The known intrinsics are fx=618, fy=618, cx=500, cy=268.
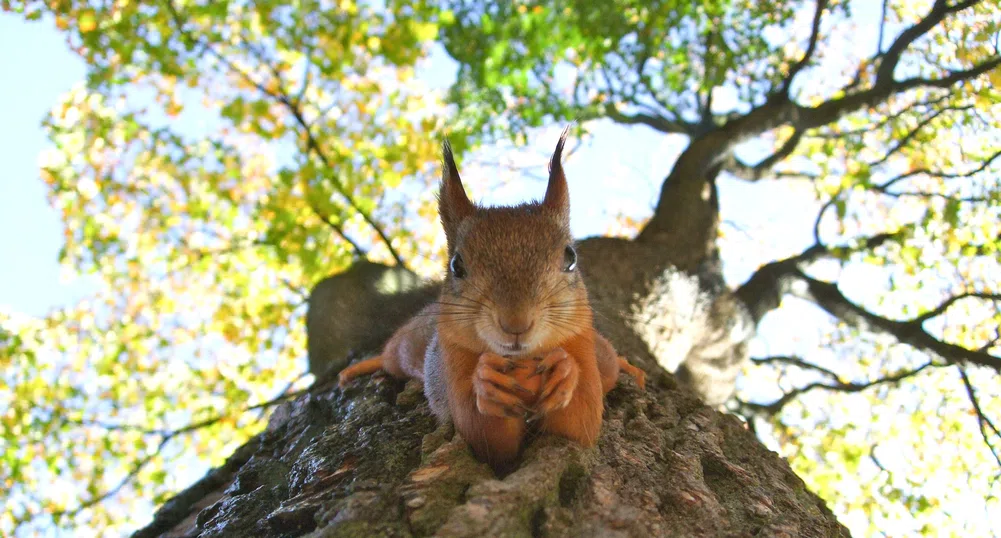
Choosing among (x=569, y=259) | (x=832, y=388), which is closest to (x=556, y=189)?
(x=569, y=259)

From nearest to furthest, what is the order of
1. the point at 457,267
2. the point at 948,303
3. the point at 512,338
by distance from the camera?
the point at 512,338 → the point at 457,267 → the point at 948,303

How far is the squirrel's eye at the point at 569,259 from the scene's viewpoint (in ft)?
6.63

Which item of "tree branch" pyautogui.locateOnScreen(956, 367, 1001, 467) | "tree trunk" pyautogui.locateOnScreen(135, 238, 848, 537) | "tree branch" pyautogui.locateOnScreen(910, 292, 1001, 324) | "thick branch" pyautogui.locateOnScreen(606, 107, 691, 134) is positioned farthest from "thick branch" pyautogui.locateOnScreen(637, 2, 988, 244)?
"tree trunk" pyautogui.locateOnScreen(135, 238, 848, 537)

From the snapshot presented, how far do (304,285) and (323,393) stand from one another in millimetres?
3015

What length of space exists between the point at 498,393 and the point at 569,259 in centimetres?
63

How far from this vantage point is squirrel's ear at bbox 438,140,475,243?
2225 mm

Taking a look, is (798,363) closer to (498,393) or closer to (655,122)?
(655,122)

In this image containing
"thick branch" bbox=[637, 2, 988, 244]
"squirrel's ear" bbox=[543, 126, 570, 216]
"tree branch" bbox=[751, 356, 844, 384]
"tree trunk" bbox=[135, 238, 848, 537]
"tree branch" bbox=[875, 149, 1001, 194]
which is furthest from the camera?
"tree branch" bbox=[751, 356, 844, 384]

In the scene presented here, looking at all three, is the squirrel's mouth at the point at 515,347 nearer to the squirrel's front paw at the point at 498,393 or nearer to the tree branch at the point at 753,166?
Result: the squirrel's front paw at the point at 498,393

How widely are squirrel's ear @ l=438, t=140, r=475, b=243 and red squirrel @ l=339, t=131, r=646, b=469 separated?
1cm

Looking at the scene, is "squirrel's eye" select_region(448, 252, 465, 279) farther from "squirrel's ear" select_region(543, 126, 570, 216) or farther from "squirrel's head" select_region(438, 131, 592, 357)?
"squirrel's ear" select_region(543, 126, 570, 216)

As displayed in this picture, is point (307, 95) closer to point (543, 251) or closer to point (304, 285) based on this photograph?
point (304, 285)

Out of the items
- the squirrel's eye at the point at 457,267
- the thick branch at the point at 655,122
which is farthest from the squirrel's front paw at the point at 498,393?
the thick branch at the point at 655,122

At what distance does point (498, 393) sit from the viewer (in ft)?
5.21
